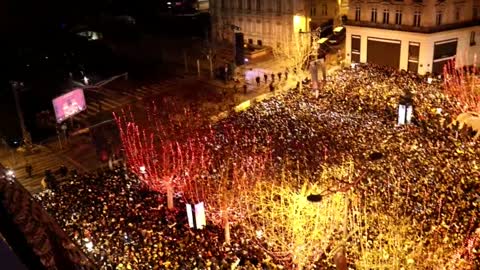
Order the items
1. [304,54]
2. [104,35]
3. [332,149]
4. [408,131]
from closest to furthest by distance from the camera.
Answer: [332,149] → [408,131] → [304,54] → [104,35]

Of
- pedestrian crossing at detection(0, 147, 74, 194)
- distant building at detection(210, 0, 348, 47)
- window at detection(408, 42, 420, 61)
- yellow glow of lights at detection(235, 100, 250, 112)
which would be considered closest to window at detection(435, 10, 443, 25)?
window at detection(408, 42, 420, 61)

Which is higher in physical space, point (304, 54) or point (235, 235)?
point (304, 54)

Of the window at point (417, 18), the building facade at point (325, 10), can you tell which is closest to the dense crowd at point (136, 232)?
the window at point (417, 18)

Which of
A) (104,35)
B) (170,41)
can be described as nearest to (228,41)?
(170,41)

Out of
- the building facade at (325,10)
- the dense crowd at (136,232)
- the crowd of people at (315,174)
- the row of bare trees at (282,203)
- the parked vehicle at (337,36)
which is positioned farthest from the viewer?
the parked vehicle at (337,36)

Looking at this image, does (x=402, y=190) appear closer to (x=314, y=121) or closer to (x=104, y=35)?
(x=314, y=121)

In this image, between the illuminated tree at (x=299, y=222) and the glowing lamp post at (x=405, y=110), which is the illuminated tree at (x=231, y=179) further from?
the glowing lamp post at (x=405, y=110)
